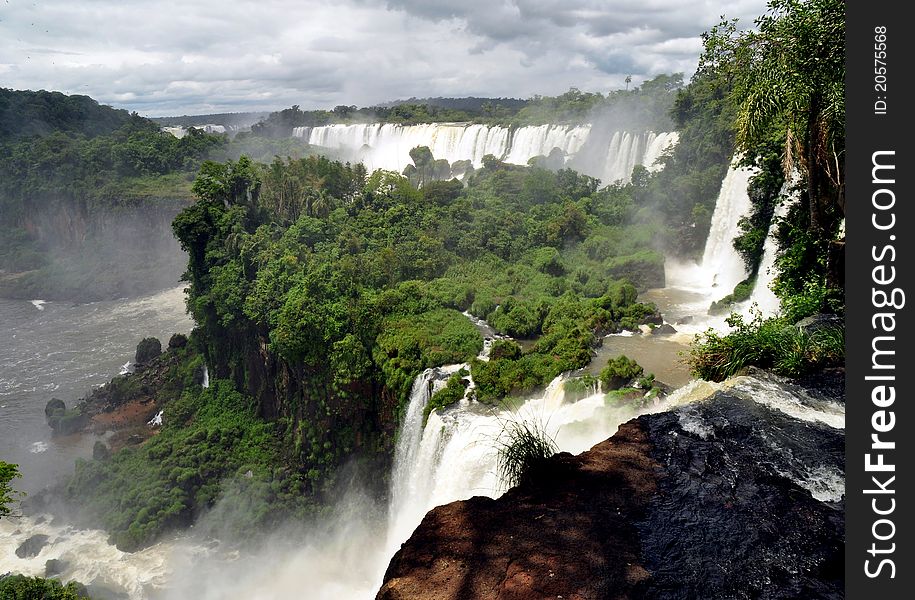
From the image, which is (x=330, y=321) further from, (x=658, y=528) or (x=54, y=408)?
A: (x=54, y=408)

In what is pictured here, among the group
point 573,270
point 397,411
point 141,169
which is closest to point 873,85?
point 397,411

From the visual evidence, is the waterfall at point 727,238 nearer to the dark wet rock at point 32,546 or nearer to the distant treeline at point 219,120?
the dark wet rock at point 32,546

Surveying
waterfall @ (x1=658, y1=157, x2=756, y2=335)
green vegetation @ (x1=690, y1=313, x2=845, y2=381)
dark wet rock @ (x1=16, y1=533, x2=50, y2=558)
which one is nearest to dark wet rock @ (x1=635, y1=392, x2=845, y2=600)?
green vegetation @ (x1=690, y1=313, x2=845, y2=381)

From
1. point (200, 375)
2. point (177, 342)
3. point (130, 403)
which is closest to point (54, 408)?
point (130, 403)

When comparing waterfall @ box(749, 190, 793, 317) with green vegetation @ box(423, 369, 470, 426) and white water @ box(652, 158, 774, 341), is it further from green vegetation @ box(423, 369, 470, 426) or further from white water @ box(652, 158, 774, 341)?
green vegetation @ box(423, 369, 470, 426)

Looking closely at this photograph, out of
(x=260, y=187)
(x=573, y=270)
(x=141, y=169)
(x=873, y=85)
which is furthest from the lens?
(x=141, y=169)

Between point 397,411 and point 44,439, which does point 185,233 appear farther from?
point 397,411
